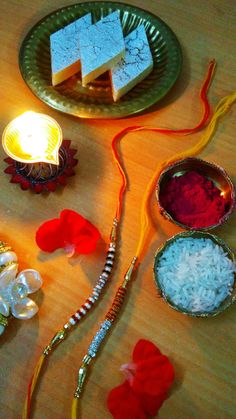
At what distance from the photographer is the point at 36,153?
2.28 ft

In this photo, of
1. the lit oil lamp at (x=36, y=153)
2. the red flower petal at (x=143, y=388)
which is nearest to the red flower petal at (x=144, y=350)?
the red flower petal at (x=143, y=388)

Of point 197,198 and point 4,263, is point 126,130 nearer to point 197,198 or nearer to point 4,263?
point 197,198

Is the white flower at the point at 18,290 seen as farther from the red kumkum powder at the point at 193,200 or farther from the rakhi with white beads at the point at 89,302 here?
the red kumkum powder at the point at 193,200

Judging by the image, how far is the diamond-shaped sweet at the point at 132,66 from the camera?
0.79 meters

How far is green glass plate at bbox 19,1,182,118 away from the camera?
0.79m

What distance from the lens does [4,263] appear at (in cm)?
66

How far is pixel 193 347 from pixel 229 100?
0.49 m

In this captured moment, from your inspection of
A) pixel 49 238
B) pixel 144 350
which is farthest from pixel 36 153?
pixel 144 350

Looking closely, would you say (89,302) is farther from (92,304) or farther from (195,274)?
(195,274)

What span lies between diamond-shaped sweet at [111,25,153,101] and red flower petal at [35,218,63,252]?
30 cm

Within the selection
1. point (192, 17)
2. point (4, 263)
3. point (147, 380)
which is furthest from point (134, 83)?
point (147, 380)

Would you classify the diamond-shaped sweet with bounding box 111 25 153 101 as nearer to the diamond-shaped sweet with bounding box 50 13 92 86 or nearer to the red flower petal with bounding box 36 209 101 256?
the diamond-shaped sweet with bounding box 50 13 92 86

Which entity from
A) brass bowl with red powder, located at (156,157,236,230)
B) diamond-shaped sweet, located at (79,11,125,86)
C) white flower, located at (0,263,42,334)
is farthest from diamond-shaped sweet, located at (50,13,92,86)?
white flower, located at (0,263,42,334)

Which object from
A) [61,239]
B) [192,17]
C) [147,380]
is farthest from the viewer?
[192,17]
